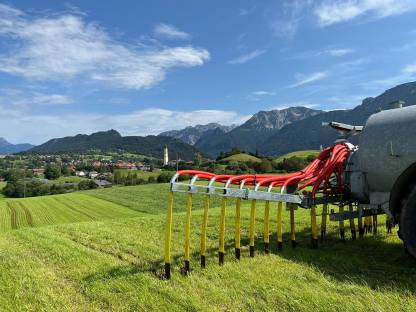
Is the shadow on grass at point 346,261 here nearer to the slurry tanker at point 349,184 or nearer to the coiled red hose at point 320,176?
the slurry tanker at point 349,184

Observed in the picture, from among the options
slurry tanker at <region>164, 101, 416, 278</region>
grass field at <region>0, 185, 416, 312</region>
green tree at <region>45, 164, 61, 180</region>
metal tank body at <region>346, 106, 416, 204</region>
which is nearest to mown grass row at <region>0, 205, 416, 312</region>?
grass field at <region>0, 185, 416, 312</region>

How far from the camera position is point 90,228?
1447cm

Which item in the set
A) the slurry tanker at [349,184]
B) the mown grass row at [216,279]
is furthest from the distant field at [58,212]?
the slurry tanker at [349,184]

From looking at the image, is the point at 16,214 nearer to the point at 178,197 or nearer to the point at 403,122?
the point at 178,197

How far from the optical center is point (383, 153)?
803 cm

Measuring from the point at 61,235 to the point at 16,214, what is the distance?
5794 cm

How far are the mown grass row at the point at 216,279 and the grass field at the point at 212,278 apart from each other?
0.02 metres

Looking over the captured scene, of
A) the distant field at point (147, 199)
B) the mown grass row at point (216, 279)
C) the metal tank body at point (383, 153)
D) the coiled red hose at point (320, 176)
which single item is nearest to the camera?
the mown grass row at point (216, 279)

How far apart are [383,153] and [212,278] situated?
4.18 m

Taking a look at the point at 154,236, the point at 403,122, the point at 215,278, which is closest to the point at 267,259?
the point at 215,278

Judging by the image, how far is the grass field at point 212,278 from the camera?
5766mm

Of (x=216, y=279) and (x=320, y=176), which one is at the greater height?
(x=320, y=176)

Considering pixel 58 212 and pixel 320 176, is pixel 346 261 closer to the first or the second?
pixel 320 176

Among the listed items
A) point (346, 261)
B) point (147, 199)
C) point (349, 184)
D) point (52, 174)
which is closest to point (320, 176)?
point (349, 184)
